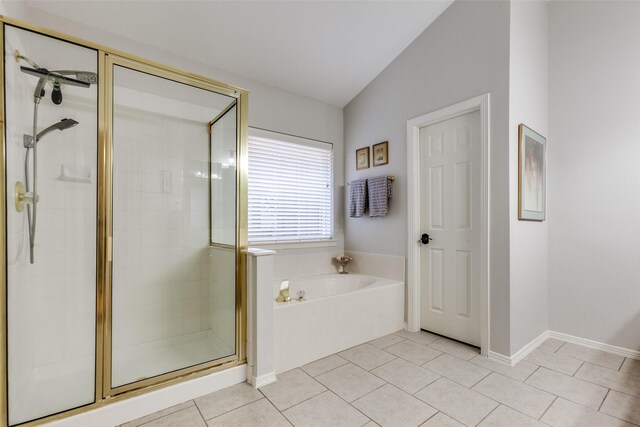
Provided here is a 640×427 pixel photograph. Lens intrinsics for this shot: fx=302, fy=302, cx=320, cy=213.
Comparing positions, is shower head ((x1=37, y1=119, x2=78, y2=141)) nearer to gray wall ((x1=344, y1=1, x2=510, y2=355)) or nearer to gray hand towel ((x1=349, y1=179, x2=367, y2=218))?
gray hand towel ((x1=349, y1=179, x2=367, y2=218))

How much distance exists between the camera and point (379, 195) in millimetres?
3131

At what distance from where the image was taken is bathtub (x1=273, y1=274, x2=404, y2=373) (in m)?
2.16

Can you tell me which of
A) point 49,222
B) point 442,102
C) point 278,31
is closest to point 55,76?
point 49,222

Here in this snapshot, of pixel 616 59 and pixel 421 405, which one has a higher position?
pixel 616 59

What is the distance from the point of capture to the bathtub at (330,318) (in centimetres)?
216

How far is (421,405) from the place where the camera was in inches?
68.6

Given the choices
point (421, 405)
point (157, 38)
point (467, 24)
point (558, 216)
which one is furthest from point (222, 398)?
point (467, 24)

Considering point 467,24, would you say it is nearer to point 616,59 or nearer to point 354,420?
point 616,59

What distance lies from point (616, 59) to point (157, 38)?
3674 mm

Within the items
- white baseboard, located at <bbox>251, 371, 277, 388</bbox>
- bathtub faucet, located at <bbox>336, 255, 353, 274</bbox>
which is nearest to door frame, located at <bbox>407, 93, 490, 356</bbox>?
bathtub faucet, located at <bbox>336, 255, 353, 274</bbox>

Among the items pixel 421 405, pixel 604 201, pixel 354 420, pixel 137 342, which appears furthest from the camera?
pixel 604 201

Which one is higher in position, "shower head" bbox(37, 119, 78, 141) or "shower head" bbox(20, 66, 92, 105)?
"shower head" bbox(20, 66, 92, 105)

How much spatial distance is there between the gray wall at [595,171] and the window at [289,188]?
7.39 feet

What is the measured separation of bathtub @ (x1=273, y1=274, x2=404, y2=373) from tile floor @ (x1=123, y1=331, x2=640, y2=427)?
0.32ft
